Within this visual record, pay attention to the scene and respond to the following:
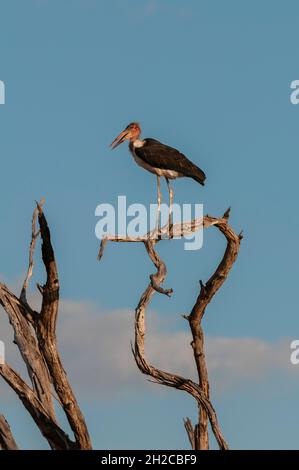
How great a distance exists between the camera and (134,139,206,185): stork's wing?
2589cm

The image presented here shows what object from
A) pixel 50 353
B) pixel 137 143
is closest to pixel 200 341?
pixel 50 353

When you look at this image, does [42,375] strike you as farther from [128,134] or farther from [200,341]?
[128,134]

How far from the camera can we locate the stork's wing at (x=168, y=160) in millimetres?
25891

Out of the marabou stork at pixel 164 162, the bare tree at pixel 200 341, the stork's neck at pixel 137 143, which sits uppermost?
the stork's neck at pixel 137 143

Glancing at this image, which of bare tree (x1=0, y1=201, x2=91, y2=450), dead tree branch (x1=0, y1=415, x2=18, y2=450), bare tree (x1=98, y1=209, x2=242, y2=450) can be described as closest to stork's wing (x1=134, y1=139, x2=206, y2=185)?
bare tree (x1=98, y1=209, x2=242, y2=450)

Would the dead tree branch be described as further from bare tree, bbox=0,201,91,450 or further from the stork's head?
the stork's head

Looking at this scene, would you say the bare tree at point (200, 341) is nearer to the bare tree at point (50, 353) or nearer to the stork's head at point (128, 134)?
the bare tree at point (50, 353)

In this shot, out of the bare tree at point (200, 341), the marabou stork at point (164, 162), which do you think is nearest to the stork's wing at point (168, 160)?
the marabou stork at point (164, 162)

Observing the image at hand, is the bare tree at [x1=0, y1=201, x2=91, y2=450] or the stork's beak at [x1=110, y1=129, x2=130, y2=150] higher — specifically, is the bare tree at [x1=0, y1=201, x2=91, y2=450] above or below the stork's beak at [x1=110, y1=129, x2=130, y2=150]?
below

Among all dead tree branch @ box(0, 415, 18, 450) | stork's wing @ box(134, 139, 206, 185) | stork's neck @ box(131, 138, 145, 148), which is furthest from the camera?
stork's neck @ box(131, 138, 145, 148)

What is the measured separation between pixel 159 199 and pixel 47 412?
5970mm

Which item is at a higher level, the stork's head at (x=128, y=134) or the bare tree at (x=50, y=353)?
the stork's head at (x=128, y=134)
